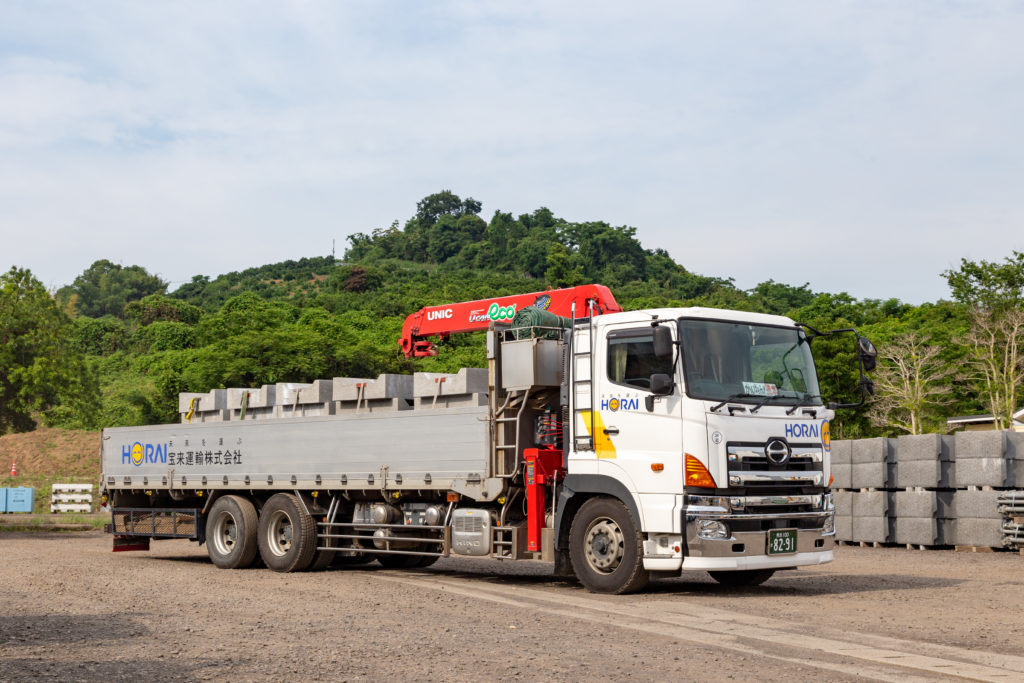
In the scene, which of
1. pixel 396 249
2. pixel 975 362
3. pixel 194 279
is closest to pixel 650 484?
pixel 975 362

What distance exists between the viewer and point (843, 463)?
23.2 meters

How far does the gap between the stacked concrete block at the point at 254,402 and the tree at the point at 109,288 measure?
14549cm

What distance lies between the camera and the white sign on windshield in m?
12.6

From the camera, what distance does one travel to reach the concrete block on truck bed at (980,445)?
65.9 ft

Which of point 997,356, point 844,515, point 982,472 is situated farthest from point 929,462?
point 997,356

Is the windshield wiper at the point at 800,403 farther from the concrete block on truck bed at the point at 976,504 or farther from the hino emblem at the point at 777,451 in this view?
the concrete block on truck bed at the point at 976,504

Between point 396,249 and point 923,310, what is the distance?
9819 cm

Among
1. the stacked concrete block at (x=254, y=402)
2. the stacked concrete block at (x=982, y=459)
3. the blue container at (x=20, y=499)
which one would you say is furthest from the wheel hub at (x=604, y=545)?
the blue container at (x=20, y=499)

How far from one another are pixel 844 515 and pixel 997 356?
3221cm

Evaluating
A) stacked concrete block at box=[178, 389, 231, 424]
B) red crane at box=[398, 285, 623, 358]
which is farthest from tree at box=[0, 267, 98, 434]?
red crane at box=[398, 285, 623, 358]

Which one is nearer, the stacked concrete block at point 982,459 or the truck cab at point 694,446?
the truck cab at point 694,446

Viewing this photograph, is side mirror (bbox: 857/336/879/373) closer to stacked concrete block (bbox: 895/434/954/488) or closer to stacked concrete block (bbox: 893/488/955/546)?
stacked concrete block (bbox: 895/434/954/488)

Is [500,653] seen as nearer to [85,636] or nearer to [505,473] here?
[85,636]

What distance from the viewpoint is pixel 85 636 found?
32.1ft
